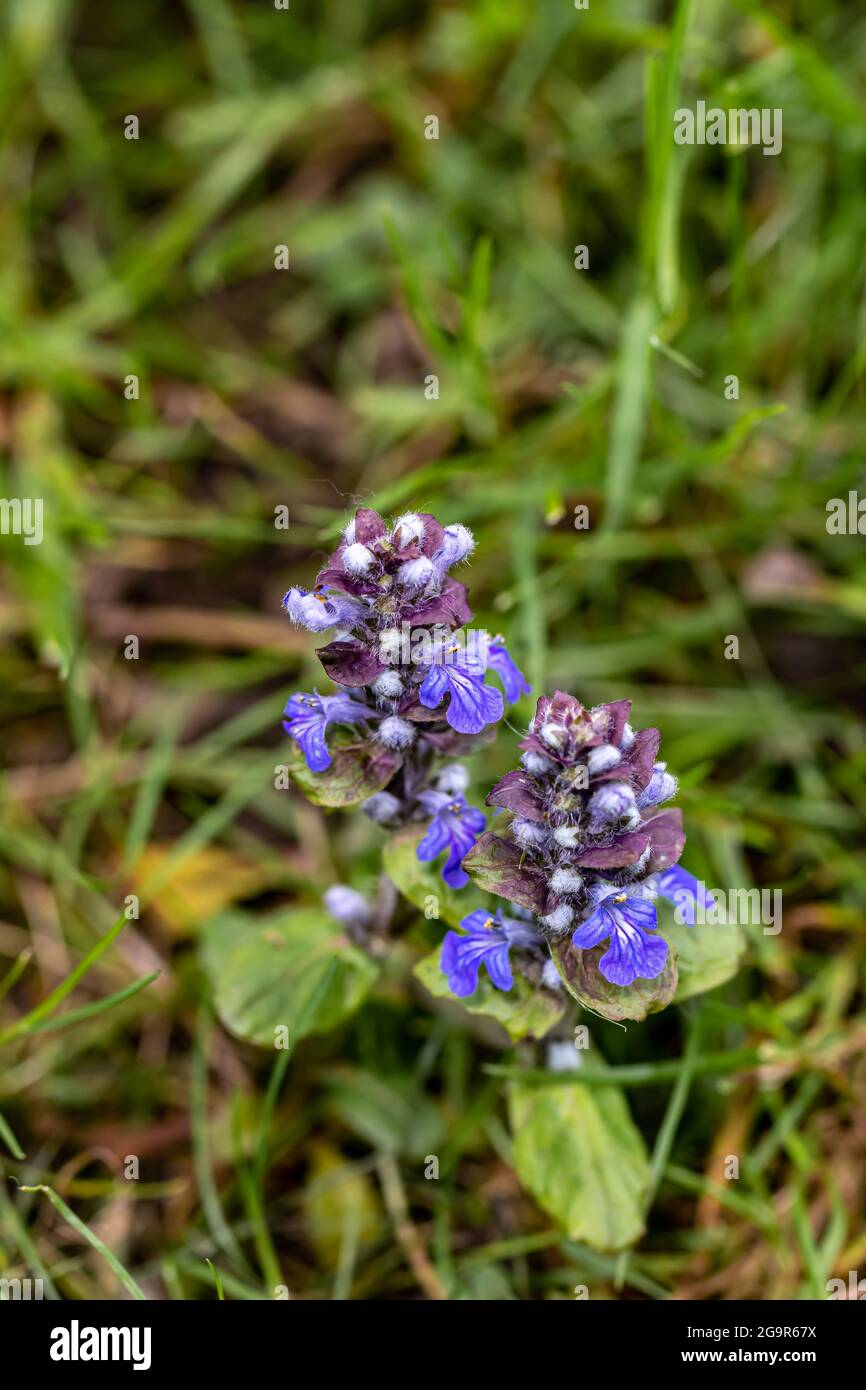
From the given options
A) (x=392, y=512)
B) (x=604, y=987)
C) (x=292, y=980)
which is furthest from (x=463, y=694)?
(x=392, y=512)

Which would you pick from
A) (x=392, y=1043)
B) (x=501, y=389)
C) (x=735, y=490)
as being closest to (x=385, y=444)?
(x=501, y=389)

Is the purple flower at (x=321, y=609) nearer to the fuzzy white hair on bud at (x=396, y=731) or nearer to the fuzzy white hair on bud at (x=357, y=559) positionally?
the fuzzy white hair on bud at (x=357, y=559)

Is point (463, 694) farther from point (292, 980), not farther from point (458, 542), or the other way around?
point (292, 980)

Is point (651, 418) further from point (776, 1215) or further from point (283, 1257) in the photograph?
point (283, 1257)

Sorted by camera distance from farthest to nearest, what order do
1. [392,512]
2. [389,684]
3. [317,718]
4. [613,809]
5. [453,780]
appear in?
[392,512] < [453,780] < [317,718] < [389,684] < [613,809]

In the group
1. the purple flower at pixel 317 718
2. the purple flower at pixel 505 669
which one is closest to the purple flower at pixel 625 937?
the purple flower at pixel 505 669

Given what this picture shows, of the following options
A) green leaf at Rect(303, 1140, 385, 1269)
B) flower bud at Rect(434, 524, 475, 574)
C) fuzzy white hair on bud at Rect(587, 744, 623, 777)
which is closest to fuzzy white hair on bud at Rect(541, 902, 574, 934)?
fuzzy white hair on bud at Rect(587, 744, 623, 777)
